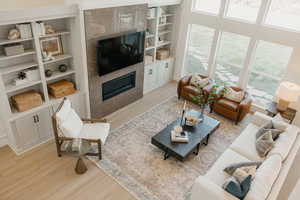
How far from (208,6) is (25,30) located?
186 inches

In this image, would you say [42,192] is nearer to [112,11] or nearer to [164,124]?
[164,124]

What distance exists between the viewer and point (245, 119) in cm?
634

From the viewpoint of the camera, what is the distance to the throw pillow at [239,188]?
3158 millimetres

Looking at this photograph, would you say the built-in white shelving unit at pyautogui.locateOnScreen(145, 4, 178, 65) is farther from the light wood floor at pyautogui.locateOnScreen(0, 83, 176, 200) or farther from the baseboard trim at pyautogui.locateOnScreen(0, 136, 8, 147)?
the baseboard trim at pyautogui.locateOnScreen(0, 136, 8, 147)

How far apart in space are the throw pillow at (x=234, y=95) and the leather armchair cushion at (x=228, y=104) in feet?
0.32

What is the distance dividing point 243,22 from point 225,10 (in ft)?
1.94

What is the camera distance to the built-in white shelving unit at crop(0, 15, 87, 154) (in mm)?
4262

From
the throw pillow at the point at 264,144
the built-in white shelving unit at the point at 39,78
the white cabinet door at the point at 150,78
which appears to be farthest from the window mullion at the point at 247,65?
the built-in white shelving unit at the point at 39,78

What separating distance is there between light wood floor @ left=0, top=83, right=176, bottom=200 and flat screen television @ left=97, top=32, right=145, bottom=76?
81.0 inches

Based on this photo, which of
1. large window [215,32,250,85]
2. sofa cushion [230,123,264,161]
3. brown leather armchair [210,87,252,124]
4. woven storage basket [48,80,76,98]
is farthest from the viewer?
large window [215,32,250,85]

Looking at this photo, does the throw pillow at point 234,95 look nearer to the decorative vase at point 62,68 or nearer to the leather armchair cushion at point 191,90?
the leather armchair cushion at point 191,90

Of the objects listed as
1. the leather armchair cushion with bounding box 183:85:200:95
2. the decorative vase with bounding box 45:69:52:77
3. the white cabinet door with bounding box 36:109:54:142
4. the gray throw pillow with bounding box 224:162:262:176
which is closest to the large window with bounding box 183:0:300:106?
the leather armchair cushion with bounding box 183:85:200:95

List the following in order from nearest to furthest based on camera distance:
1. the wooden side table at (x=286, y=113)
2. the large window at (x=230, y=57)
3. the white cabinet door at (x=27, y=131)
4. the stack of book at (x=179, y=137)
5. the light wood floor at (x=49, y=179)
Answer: the light wood floor at (x=49, y=179)
the white cabinet door at (x=27, y=131)
the stack of book at (x=179, y=137)
the wooden side table at (x=286, y=113)
the large window at (x=230, y=57)

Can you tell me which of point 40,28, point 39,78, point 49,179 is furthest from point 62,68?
point 49,179
